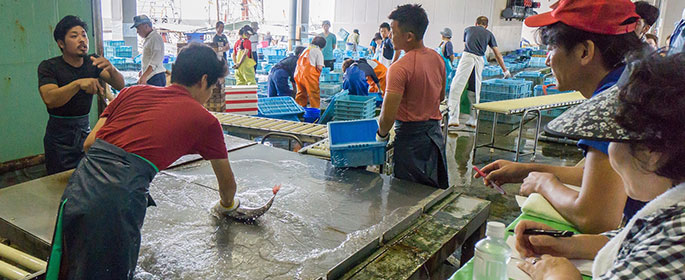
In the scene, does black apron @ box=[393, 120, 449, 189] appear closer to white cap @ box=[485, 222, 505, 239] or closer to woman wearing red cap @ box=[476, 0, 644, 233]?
woman wearing red cap @ box=[476, 0, 644, 233]

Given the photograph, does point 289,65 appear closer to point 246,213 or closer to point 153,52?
point 153,52

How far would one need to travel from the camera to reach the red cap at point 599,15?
134 cm

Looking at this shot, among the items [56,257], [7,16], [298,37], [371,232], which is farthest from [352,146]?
[298,37]

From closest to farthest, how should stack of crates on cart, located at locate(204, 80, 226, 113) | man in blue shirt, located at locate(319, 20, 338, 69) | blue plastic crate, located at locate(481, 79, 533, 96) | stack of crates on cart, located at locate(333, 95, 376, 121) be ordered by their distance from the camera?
1. stack of crates on cart, located at locate(333, 95, 376, 121)
2. stack of crates on cart, located at locate(204, 80, 226, 113)
3. blue plastic crate, located at locate(481, 79, 533, 96)
4. man in blue shirt, located at locate(319, 20, 338, 69)

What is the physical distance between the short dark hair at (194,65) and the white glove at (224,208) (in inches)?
25.1

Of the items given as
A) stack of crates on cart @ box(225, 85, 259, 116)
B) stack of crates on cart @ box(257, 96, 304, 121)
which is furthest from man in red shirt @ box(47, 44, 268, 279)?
stack of crates on cart @ box(225, 85, 259, 116)

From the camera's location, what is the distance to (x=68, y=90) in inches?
115

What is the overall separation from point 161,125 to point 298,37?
40.8ft

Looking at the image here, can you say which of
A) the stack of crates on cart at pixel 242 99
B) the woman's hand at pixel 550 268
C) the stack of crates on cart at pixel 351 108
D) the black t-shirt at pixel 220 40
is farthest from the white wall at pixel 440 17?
the woman's hand at pixel 550 268

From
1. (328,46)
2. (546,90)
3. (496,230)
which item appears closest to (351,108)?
(546,90)

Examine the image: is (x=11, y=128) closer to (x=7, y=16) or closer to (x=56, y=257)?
(x=7, y=16)

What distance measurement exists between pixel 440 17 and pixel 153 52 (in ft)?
44.7

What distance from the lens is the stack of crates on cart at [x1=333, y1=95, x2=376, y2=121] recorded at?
17.5ft

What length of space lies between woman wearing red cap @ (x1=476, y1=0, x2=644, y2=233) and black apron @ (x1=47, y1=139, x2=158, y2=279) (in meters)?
1.49
